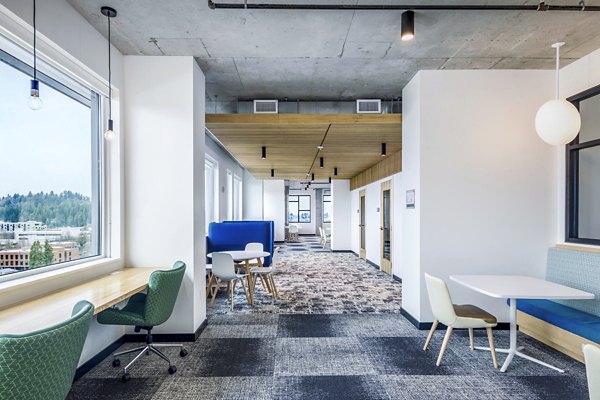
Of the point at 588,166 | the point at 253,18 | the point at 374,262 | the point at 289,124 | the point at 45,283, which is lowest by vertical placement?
the point at 374,262

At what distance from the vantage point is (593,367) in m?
1.42

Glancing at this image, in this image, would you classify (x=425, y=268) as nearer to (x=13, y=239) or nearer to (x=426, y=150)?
(x=426, y=150)

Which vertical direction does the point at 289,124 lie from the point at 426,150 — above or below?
above

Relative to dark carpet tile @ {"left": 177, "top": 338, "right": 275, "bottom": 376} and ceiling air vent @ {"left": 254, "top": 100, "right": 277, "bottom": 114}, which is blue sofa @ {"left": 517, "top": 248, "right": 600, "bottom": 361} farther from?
ceiling air vent @ {"left": 254, "top": 100, "right": 277, "bottom": 114}

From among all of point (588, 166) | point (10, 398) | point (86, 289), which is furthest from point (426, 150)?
point (10, 398)

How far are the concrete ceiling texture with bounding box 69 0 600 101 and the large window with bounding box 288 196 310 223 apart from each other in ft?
49.5

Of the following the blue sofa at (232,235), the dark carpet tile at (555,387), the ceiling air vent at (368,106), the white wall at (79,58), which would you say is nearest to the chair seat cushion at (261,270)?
the blue sofa at (232,235)

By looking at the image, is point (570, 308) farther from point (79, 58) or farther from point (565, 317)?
point (79, 58)

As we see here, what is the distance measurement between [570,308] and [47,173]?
5.08 meters

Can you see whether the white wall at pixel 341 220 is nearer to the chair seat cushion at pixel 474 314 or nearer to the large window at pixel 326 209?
the large window at pixel 326 209

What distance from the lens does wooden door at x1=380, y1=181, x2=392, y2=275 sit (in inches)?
302

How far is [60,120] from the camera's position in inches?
121

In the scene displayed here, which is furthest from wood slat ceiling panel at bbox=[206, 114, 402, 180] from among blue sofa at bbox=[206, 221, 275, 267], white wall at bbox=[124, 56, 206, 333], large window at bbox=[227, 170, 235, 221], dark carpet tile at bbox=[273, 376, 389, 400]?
dark carpet tile at bbox=[273, 376, 389, 400]

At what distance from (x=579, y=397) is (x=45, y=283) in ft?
13.8
